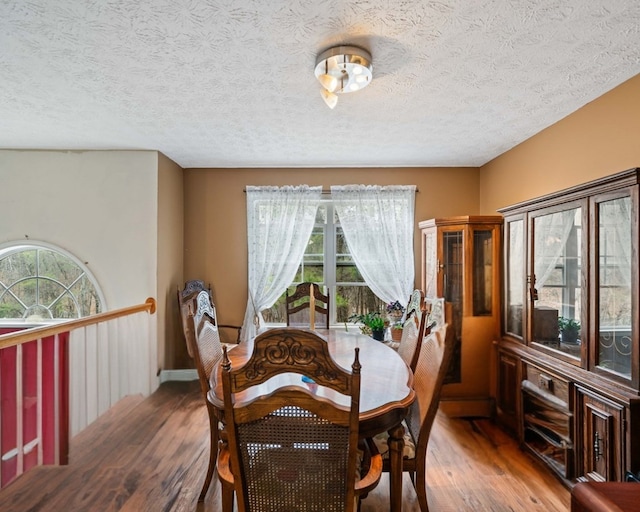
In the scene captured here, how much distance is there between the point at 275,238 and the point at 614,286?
125 inches

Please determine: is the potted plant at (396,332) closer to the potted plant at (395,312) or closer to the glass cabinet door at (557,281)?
the potted plant at (395,312)

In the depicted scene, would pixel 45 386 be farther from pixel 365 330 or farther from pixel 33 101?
pixel 365 330

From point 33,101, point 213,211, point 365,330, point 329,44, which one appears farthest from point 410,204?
point 33,101

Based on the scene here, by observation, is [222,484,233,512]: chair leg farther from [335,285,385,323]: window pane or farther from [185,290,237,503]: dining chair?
[335,285,385,323]: window pane

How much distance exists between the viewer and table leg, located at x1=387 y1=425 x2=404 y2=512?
1.66 meters

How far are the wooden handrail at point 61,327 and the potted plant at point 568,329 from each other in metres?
3.30

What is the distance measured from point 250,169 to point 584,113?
327 cm

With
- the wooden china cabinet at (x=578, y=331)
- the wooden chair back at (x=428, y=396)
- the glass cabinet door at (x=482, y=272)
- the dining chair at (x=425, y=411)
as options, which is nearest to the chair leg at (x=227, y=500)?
the dining chair at (x=425, y=411)

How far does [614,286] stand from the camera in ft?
6.43

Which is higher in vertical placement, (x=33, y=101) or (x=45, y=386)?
(x=33, y=101)

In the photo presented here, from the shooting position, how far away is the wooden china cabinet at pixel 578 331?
1840mm

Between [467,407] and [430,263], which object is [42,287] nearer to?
[430,263]

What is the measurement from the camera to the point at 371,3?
154cm

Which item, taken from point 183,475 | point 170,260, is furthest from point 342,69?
point 170,260
